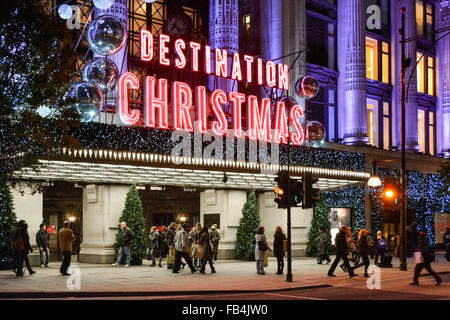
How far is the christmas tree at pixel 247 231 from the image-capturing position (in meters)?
31.3

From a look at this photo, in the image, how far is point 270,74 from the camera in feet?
108

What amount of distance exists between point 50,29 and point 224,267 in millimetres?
13303

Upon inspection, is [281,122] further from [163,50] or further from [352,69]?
[352,69]

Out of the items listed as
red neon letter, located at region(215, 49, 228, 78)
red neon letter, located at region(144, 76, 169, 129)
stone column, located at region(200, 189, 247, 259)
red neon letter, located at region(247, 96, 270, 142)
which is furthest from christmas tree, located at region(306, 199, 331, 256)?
red neon letter, located at region(144, 76, 169, 129)

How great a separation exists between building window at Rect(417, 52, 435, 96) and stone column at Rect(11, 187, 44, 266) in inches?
1200

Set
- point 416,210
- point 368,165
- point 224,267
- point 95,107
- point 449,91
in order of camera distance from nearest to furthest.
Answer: point 95,107, point 224,267, point 368,165, point 416,210, point 449,91

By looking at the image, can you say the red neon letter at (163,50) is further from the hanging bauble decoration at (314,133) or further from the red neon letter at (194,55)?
the hanging bauble decoration at (314,133)

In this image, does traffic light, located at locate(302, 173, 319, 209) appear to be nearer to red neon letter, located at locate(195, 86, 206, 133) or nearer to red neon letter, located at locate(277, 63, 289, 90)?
red neon letter, located at locate(195, 86, 206, 133)

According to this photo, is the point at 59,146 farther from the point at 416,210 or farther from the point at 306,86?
the point at 416,210

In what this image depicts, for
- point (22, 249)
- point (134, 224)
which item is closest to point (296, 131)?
point (134, 224)

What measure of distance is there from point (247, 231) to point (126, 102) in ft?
32.2

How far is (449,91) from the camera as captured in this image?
153ft

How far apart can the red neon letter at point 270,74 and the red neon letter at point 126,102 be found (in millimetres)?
9033
